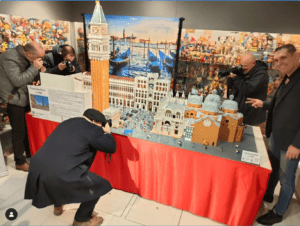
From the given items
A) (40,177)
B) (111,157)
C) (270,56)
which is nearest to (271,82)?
(270,56)

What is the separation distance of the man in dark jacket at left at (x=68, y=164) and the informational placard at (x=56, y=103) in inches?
26.2

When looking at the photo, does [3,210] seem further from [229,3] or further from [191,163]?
[229,3]

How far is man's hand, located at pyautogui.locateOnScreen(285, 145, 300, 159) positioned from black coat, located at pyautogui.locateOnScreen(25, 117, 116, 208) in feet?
6.57

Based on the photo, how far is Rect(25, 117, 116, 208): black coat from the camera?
2.00 m

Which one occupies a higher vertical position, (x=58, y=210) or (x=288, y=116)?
(x=288, y=116)

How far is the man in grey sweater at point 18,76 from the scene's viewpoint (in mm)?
2934

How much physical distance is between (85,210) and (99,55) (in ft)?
6.82

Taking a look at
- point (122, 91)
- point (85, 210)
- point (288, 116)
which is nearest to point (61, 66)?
point (122, 91)

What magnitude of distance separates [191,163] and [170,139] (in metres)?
0.40

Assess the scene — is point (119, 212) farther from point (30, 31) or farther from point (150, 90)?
point (30, 31)

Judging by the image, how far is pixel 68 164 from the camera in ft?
6.58

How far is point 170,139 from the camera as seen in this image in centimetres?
264

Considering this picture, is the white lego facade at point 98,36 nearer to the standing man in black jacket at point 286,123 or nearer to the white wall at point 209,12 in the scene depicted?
the standing man in black jacket at point 286,123

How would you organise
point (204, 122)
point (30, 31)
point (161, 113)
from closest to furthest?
point (204, 122)
point (161, 113)
point (30, 31)
